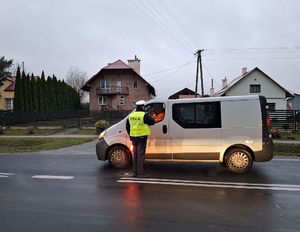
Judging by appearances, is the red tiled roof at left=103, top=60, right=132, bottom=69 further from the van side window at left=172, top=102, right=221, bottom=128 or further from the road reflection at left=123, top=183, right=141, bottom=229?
the road reflection at left=123, top=183, right=141, bottom=229

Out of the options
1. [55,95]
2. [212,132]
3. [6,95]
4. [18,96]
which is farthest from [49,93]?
[212,132]

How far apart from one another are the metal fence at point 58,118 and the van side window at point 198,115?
20459mm

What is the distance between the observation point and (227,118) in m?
9.34

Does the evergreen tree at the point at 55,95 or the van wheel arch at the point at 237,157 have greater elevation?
the evergreen tree at the point at 55,95

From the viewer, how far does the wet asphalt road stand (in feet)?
17.3

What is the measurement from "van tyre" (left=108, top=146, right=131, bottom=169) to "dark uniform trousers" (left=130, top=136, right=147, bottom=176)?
43.3 inches

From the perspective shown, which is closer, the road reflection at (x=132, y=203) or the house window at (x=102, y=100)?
the road reflection at (x=132, y=203)

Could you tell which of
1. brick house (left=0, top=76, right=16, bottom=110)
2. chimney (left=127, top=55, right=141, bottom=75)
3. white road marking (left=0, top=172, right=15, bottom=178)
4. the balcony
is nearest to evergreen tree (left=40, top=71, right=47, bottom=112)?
brick house (left=0, top=76, right=16, bottom=110)

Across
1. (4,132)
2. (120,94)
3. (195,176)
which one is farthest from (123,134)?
(120,94)

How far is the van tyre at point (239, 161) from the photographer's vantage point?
9.27m

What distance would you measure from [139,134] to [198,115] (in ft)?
5.38

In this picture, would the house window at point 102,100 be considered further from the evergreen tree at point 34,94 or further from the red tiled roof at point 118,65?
the evergreen tree at point 34,94

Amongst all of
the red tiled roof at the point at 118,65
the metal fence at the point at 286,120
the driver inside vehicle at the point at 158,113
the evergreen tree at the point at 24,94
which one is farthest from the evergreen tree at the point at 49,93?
the driver inside vehicle at the point at 158,113

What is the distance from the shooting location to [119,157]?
10141mm
